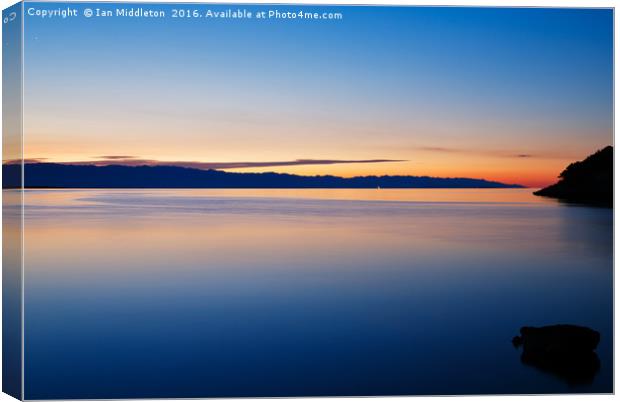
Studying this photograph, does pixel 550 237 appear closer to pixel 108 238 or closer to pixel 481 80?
pixel 481 80

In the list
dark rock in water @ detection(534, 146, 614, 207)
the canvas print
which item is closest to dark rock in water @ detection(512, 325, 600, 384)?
the canvas print

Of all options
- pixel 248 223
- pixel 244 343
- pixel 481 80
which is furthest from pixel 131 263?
pixel 248 223

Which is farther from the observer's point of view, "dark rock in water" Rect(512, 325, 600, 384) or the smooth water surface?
"dark rock in water" Rect(512, 325, 600, 384)

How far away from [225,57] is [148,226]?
7998mm

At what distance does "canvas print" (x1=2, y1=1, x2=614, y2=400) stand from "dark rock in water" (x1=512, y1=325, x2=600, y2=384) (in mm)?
16

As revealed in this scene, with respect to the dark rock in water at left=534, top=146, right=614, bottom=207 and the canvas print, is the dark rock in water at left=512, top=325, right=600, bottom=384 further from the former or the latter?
the dark rock in water at left=534, top=146, right=614, bottom=207

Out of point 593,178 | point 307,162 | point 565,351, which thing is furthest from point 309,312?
point 593,178

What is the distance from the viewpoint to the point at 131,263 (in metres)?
9.09

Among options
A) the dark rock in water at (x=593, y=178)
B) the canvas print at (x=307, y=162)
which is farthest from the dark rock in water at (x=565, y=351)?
the dark rock in water at (x=593, y=178)

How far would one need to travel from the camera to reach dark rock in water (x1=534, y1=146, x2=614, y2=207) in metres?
5.96

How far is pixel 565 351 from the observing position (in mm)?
5742

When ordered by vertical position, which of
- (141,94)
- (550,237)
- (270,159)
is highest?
(141,94)

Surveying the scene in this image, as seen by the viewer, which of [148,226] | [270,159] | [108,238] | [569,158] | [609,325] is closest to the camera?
[609,325]

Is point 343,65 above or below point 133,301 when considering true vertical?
above
